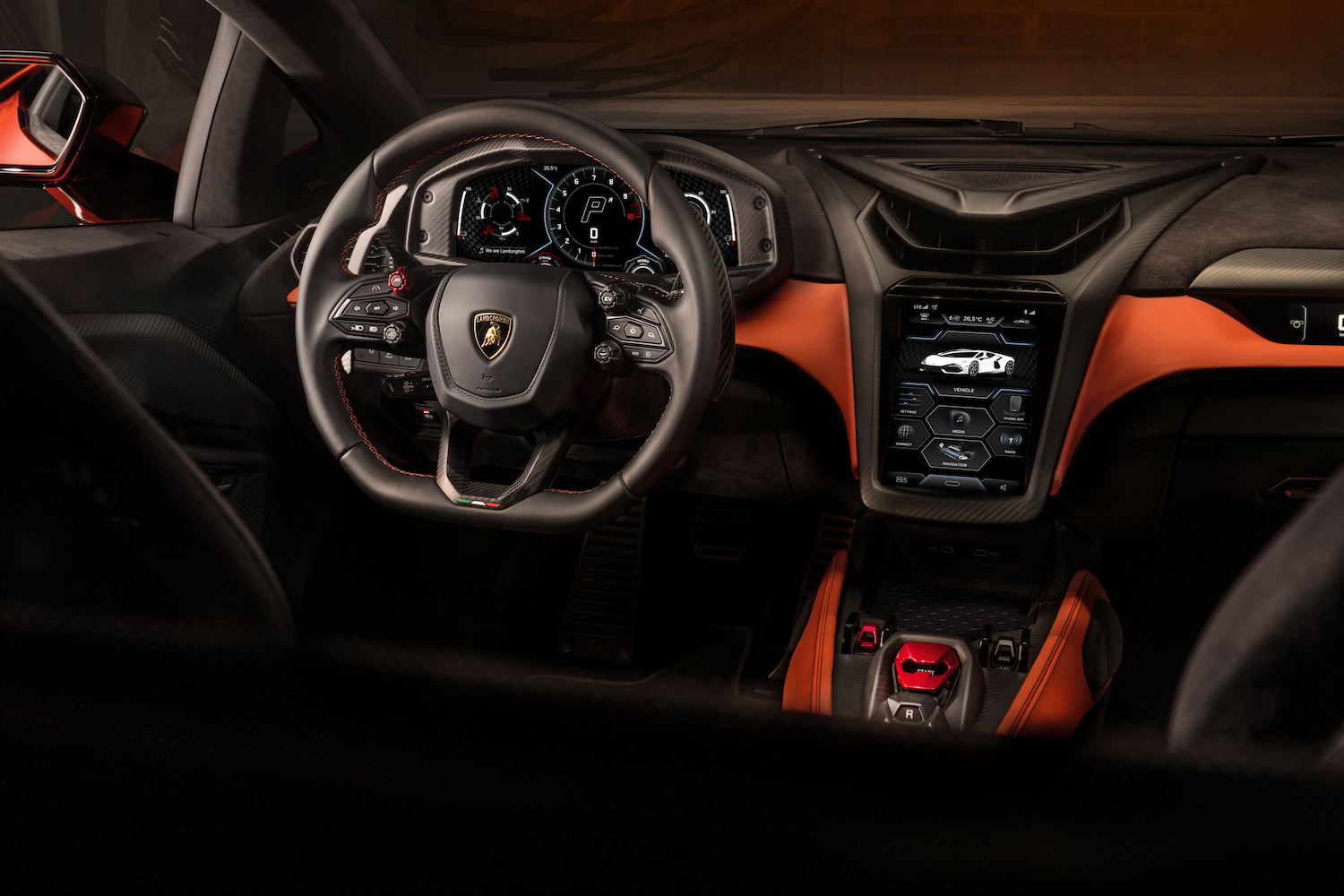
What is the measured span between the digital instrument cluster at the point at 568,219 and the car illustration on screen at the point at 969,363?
1.44 feet

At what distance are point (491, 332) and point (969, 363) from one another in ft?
3.08

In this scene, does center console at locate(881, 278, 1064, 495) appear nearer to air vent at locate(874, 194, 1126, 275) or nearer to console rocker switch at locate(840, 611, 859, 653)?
air vent at locate(874, 194, 1126, 275)

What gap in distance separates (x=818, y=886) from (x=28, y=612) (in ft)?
4.09

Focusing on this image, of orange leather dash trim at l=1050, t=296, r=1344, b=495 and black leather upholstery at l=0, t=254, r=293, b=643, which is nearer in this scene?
black leather upholstery at l=0, t=254, r=293, b=643

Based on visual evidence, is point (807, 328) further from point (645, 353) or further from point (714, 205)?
point (645, 353)

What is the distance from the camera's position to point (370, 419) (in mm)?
2094

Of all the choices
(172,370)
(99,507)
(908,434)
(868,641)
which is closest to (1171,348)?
(908,434)

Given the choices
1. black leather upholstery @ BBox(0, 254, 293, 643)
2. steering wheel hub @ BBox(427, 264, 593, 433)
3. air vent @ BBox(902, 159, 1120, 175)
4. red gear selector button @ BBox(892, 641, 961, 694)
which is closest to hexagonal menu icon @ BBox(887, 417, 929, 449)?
red gear selector button @ BBox(892, 641, 961, 694)

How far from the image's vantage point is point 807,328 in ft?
6.44

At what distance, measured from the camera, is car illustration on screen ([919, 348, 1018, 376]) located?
1.85m

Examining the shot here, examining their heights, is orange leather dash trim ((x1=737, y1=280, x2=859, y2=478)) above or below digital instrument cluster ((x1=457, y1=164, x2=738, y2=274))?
below

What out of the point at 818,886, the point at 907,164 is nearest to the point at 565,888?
the point at 818,886

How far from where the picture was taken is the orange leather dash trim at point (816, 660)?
1.88 meters

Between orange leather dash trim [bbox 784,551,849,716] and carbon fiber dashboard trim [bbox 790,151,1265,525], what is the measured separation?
228 millimetres
